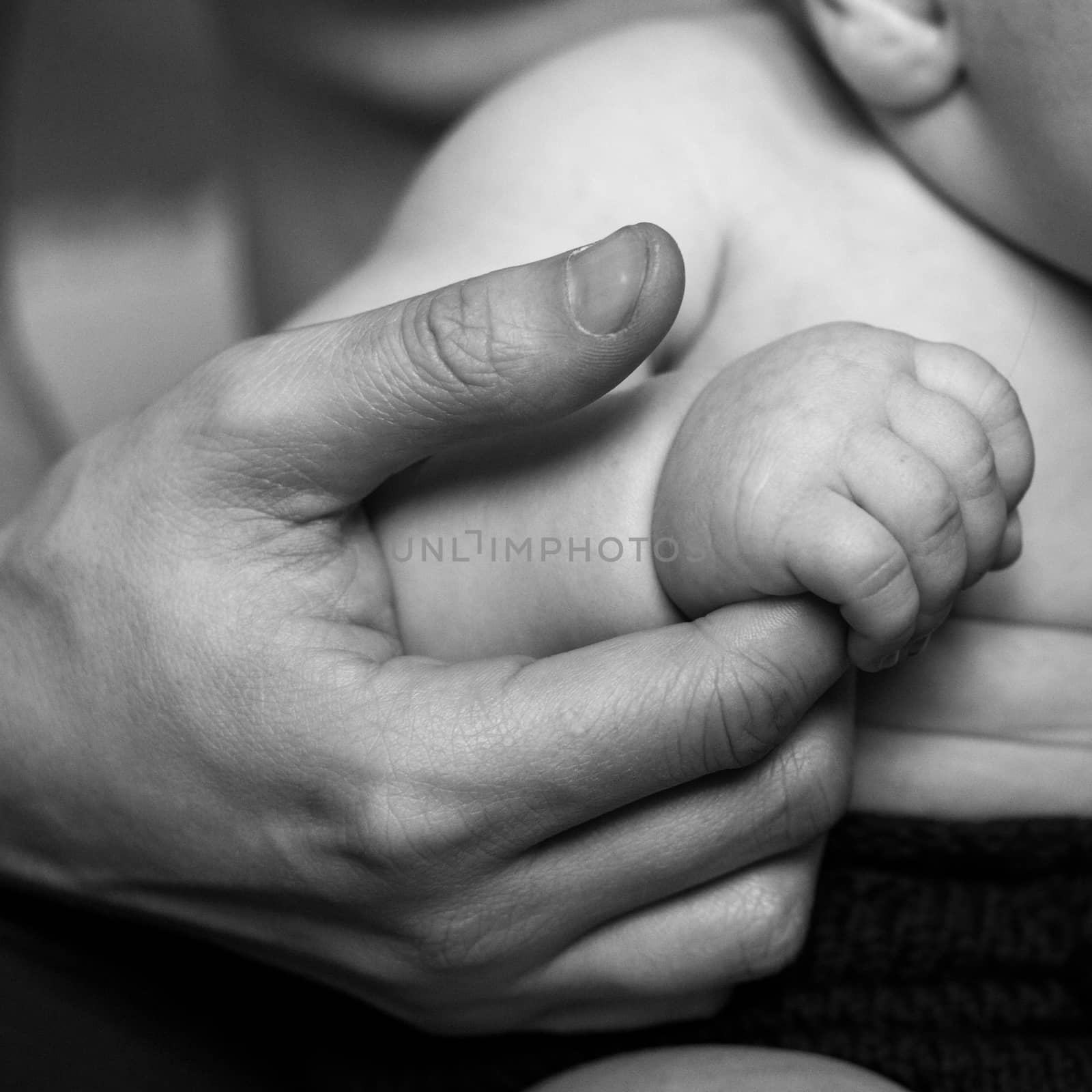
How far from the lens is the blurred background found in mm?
1268

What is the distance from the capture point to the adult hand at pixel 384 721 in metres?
0.63

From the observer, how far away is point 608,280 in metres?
0.59

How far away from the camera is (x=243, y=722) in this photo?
2.24ft

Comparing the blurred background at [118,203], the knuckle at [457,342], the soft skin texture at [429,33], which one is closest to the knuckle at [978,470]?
the knuckle at [457,342]

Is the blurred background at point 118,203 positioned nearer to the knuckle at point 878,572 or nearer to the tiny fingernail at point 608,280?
the tiny fingernail at point 608,280

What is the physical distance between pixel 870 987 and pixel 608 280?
528mm

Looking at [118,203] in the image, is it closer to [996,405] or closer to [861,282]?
[861,282]

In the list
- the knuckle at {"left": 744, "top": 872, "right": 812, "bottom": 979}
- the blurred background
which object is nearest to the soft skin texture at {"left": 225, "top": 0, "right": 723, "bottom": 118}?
the blurred background

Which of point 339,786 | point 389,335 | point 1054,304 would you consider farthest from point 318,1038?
point 1054,304

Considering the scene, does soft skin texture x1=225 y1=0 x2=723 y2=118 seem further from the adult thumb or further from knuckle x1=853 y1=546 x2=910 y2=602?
knuckle x1=853 y1=546 x2=910 y2=602

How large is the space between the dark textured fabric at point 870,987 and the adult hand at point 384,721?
55 millimetres

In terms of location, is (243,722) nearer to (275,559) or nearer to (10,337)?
(275,559)

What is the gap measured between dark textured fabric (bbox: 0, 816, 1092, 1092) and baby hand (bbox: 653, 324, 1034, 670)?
0.25m

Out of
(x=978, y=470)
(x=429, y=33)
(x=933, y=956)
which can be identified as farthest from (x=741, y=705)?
(x=429, y=33)
